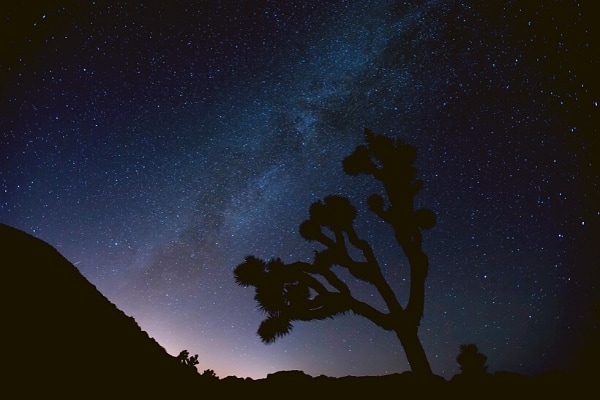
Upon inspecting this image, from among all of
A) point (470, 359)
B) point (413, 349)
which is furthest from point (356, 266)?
point (470, 359)

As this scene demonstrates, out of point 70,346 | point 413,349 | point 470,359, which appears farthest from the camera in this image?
point 470,359

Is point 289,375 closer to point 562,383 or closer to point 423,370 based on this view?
point 423,370

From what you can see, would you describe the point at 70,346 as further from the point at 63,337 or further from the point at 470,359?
the point at 470,359

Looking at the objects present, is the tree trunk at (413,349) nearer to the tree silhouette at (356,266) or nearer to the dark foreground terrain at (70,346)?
the tree silhouette at (356,266)

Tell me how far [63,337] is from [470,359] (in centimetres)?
980

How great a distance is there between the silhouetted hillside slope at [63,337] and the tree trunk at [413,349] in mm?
5005

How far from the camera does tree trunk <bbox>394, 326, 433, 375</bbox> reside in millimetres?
7077

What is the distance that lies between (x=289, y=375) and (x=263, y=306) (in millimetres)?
1819

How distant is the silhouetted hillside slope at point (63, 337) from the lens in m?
2.63

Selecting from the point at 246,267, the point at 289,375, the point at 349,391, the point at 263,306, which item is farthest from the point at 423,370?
the point at 246,267

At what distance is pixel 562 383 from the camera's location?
18.0 feet

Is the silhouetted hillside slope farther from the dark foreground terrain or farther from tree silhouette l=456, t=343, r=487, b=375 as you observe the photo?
tree silhouette l=456, t=343, r=487, b=375

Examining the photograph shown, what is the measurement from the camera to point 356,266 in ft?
27.1

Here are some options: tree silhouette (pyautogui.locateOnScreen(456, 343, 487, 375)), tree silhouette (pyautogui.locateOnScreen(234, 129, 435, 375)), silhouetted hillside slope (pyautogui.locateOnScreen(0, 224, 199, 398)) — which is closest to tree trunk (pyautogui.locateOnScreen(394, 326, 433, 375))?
tree silhouette (pyautogui.locateOnScreen(234, 129, 435, 375))
